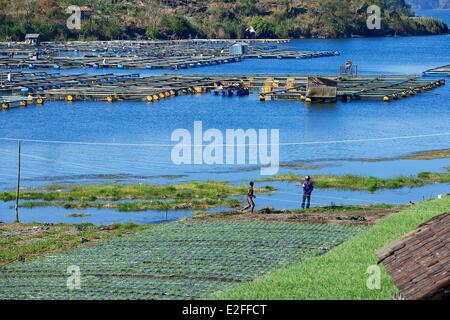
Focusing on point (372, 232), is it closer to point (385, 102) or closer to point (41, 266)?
point (41, 266)

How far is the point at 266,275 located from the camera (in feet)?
63.2

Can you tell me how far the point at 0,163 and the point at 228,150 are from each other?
374 inches

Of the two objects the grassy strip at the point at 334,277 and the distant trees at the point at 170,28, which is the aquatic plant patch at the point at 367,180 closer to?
the grassy strip at the point at 334,277

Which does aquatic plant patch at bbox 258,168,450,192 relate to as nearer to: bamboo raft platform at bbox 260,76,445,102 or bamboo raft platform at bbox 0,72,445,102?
bamboo raft platform at bbox 260,76,445,102

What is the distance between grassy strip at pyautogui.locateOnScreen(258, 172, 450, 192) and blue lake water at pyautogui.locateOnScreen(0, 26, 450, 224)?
2.51ft

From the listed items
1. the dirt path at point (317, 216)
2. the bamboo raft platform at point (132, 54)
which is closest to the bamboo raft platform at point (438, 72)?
the bamboo raft platform at point (132, 54)

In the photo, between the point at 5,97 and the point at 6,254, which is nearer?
the point at 6,254

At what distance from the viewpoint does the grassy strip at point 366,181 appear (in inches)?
1364

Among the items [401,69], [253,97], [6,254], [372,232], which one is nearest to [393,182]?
[372,232]

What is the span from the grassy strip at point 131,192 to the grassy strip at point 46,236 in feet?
17.1

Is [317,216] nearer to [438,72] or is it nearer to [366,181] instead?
[366,181]

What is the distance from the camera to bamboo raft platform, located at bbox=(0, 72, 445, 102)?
65.2 m
